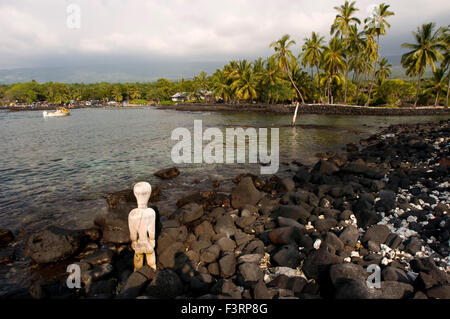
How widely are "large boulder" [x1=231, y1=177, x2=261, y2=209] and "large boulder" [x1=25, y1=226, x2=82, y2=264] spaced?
5.11m

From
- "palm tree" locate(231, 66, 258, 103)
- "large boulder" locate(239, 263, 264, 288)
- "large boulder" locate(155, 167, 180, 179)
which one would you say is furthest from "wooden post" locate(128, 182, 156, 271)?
"palm tree" locate(231, 66, 258, 103)

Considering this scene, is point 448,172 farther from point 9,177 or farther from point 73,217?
point 9,177

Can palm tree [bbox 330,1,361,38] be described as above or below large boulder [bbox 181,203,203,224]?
above

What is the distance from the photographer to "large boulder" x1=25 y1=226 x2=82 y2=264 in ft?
20.5

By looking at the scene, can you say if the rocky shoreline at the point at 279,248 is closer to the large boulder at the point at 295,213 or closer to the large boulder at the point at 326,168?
the large boulder at the point at 295,213

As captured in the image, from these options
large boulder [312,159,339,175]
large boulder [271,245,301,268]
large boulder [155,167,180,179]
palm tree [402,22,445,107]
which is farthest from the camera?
→ palm tree [402,22,445,107]

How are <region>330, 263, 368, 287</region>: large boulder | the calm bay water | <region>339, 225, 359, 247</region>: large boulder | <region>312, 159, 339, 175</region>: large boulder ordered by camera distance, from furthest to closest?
<region>312, 159, 339, 175</region>: large boulder → the calm bay water → <region>339, 225, 359, 247</region>: large boulder → <region>330, 263, 368, 287</region>: large boulder

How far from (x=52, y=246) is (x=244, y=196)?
6.05m

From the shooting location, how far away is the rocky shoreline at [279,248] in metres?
4.45

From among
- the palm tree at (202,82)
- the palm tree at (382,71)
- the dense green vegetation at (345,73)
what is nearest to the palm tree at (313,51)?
the dense green vegetation at (345,73)

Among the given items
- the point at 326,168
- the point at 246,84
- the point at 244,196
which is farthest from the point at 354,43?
the point at 244,196

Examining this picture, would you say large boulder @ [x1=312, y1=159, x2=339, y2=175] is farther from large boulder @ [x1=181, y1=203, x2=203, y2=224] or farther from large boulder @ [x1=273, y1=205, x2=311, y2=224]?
large boulder @ [x1=181, y1=203, x2=203, y2=224]
